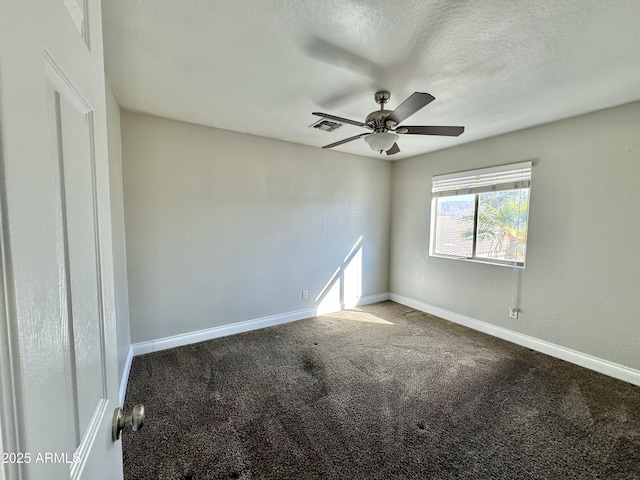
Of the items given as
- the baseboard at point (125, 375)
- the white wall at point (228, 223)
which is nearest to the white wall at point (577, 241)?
the white wall at point (228, 223)

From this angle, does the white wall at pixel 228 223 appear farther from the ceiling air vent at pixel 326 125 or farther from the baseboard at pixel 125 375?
the ceiling air vent at pixel 326 125

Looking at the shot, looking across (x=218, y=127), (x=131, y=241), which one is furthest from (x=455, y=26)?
(x=131, y=241)

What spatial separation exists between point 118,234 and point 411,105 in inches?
101

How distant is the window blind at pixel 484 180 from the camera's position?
3117 millimetres

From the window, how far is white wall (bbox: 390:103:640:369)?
11 cm

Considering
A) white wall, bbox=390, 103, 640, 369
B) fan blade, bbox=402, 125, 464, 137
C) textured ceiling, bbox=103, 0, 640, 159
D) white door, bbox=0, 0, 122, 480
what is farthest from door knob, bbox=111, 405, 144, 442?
white wall, bbox=390, 103, 640, 369

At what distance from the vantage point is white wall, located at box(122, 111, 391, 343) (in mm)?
2801

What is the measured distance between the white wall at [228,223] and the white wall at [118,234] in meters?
0.16

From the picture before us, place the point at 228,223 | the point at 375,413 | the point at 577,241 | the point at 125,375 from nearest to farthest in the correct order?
the point at 375,413 → the point at 125,375 → the point at 577,241 → the point at 228,223

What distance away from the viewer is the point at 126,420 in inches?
29.3

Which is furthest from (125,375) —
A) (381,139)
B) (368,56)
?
(368,56)

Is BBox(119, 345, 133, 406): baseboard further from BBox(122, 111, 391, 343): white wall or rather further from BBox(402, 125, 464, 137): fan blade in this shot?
BBox(402, 125, 464, 137): fan blade

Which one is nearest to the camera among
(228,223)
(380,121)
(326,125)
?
(380,121)

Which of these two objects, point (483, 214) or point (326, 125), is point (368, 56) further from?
point (483, 214)
